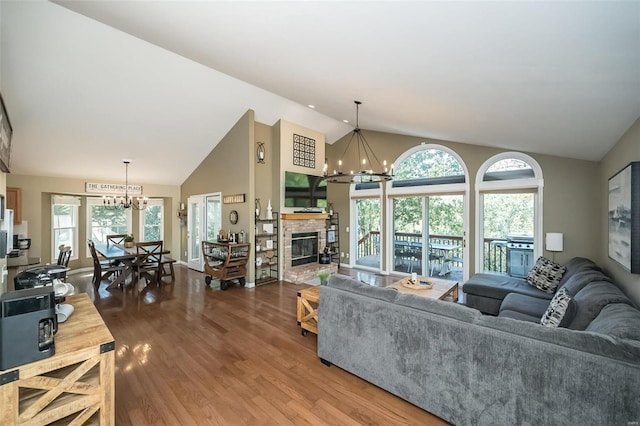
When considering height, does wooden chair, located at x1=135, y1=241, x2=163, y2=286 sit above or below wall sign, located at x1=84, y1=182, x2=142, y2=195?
below

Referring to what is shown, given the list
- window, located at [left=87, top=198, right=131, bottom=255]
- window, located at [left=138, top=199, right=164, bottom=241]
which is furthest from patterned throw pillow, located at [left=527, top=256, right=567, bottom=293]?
window, located at [left=87, top=198, right=131, bottom=255]

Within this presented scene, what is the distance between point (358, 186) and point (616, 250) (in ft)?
17.1

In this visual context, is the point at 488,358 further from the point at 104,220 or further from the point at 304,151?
the point at 104,220

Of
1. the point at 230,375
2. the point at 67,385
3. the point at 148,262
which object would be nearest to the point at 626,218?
the point at 230,375

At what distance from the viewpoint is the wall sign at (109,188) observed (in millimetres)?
6785

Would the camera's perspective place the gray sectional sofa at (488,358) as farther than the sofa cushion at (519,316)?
No

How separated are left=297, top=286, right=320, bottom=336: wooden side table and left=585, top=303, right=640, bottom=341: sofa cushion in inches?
95.6

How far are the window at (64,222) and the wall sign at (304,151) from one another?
19.4 ft

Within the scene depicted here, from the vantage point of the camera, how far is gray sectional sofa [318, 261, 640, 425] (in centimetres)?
142

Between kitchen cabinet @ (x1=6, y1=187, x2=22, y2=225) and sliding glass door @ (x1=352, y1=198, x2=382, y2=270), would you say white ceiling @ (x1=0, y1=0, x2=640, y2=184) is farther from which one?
sliding glass door @ (x1=352, y1=198, x2=382, y2=270)

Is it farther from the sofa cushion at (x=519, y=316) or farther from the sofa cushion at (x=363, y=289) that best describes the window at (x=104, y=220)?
the sofa cushion at (x=519, y=316)

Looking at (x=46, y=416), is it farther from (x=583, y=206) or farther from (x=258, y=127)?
(x=583, y=206)

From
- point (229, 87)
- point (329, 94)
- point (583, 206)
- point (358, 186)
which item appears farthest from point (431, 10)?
point (358, 186)

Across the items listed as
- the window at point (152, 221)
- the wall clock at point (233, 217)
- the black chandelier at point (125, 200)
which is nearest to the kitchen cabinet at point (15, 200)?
the black chandelier at point (125, 200)
